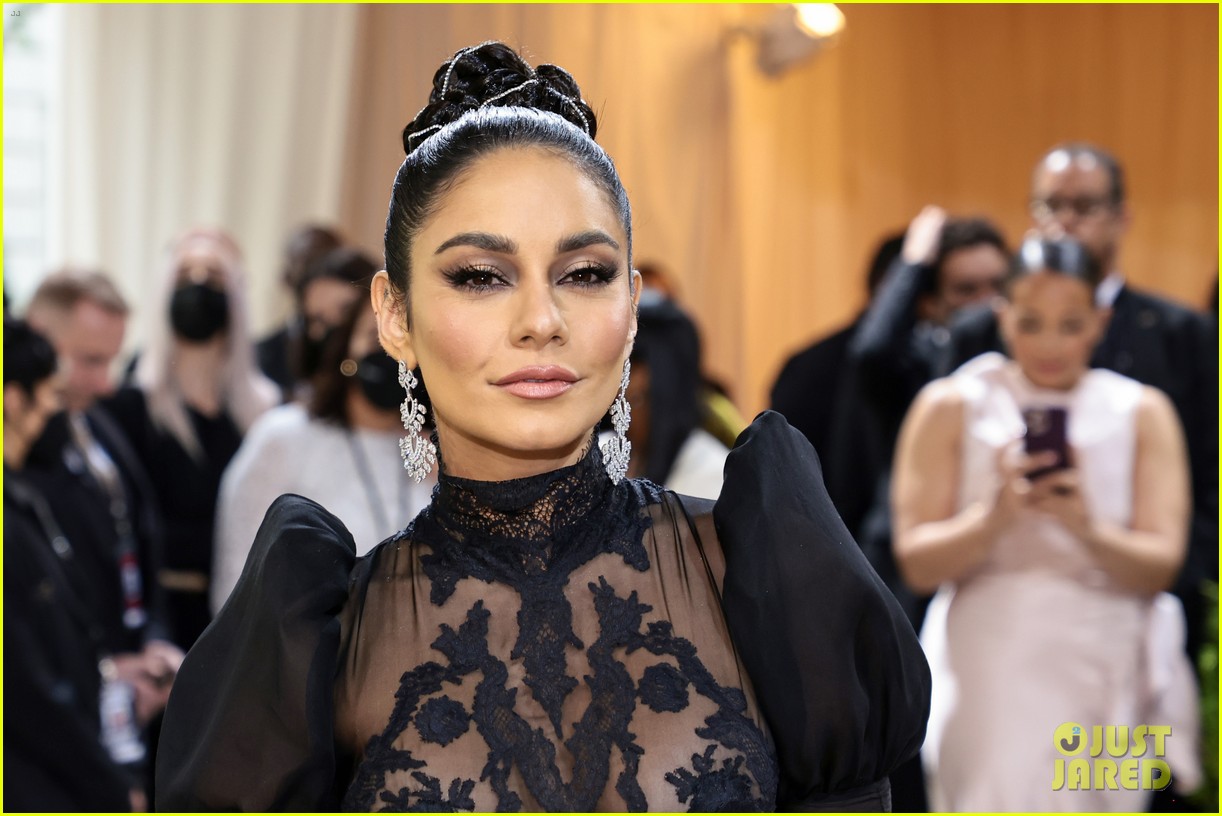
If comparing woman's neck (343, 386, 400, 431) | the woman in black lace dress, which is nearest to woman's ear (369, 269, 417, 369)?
the woman in black lace dress

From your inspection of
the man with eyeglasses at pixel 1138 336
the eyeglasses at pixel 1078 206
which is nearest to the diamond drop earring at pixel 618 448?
the man with eyeglasses at pixel 1138 336

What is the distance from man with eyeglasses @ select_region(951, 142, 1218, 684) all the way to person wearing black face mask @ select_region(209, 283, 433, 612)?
3.84 feet

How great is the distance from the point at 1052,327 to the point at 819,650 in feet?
5.52

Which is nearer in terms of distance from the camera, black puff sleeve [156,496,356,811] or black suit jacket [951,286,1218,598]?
black puff sleeve [156,496,356,811]

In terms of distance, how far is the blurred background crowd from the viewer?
2.92 meters

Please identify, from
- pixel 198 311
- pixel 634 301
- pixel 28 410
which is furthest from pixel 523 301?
pixel 198 311

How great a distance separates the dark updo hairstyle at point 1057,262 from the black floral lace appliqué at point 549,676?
1643 mm

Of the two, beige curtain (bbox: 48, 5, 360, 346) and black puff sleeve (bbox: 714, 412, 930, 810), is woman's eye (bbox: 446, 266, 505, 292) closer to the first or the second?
black puff sleeve (bbox: 714, 412, 930, 810)

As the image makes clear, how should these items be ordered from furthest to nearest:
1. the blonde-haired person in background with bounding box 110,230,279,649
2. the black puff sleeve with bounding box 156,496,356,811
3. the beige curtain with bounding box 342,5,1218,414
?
the beige curtain with bounding box 342,5,1218,414
the blonde-haired person in background with bounding box 110,230,279,649
the black puff sleeve with bounding box 156,496,356,811

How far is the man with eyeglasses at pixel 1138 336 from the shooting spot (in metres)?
3.04

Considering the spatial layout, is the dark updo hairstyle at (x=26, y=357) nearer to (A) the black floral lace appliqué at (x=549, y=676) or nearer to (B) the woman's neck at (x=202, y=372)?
(B) the woman's neck at (x=202, y=372)

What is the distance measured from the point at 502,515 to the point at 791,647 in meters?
0.32

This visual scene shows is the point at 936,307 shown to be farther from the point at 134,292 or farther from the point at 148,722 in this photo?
the point at 134,292

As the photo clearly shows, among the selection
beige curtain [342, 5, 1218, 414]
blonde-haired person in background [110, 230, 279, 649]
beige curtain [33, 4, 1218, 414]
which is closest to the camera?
blonde-haired person in background [110, 230, 279, 649]
